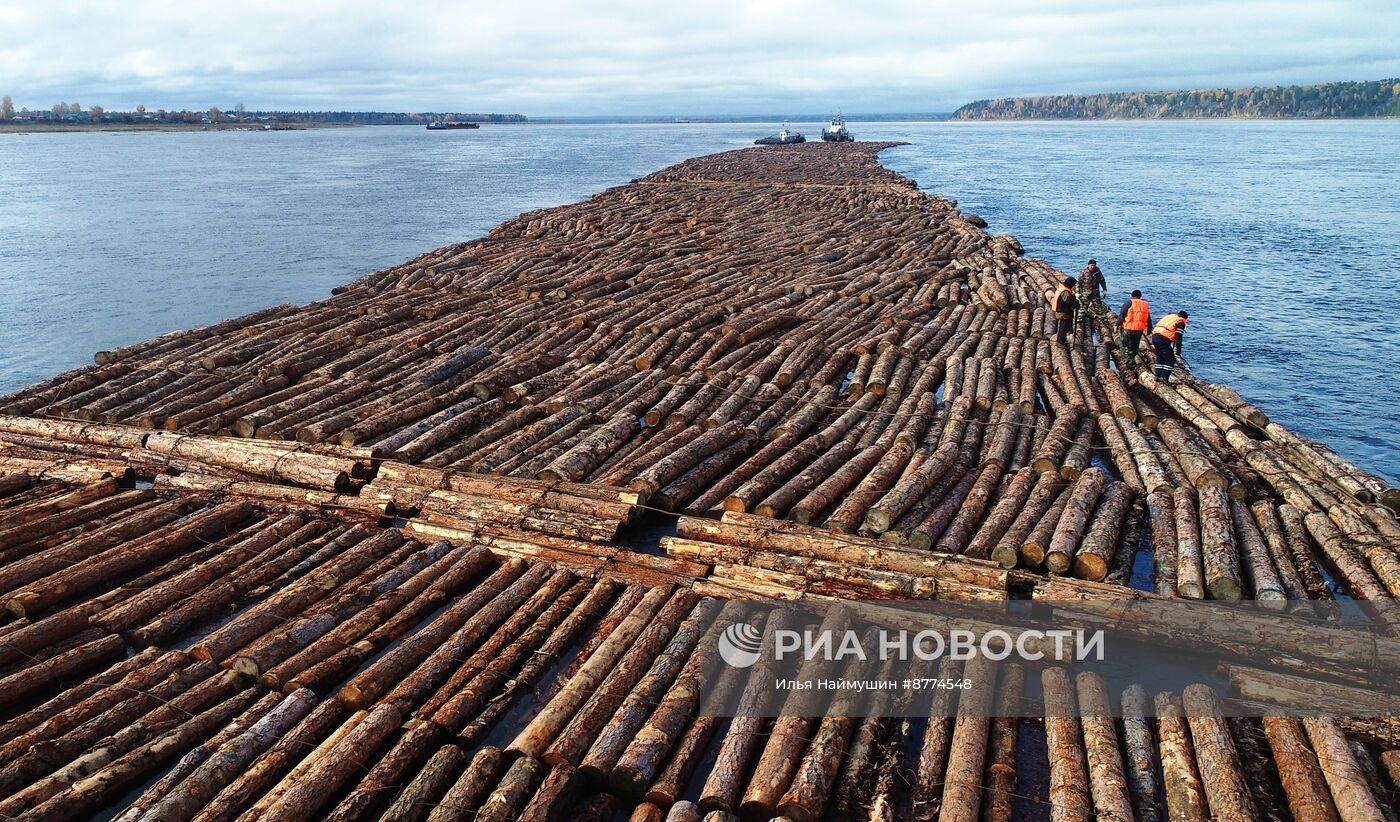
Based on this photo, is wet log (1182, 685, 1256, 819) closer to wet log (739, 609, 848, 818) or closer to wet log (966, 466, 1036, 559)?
wet log (966, 466, 1036, 559)

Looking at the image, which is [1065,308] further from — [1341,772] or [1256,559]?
[1341,772]

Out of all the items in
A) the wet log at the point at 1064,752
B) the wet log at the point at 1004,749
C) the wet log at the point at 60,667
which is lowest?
the wet log at the point at 1004,749

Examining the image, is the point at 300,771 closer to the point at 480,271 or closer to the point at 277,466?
the point at 277,466

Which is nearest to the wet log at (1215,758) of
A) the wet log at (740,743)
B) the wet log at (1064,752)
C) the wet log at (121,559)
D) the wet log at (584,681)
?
the wet log at (1064,752)

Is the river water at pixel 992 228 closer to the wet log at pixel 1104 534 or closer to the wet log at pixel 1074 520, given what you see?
the wet log at pixel 1104 534

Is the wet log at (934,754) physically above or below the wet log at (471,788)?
below

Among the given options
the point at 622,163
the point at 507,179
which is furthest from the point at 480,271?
the point at 622,163
